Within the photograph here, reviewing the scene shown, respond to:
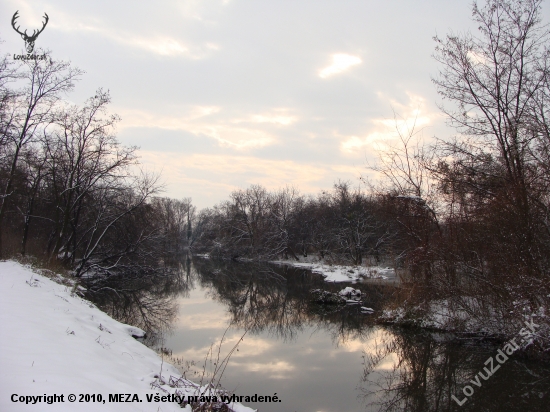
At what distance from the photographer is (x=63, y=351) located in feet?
17.6

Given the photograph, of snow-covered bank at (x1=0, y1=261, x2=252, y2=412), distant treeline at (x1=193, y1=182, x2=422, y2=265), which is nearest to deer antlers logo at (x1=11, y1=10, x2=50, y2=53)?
snow-covered bank at (x1=0, y1=261, x2=252, y2=412)

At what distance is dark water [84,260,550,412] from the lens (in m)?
7.70

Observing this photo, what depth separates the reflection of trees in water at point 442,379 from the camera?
24.1 feet

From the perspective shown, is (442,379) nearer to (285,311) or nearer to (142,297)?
(285,311)

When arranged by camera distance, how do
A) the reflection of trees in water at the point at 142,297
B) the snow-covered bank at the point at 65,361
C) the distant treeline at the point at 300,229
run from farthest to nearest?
1. the distant treeline at the point at 300,229
2. the reflection of trees in water at the point at 142,297
3. the snow-covered bank at the point at 65,361

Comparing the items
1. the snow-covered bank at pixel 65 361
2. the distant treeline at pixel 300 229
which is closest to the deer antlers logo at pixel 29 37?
the snow-covered bank at pixel 65 361

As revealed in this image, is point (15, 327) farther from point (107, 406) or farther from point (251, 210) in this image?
point (251, 210)

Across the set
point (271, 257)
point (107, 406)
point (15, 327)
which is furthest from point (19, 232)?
point (271, 257)

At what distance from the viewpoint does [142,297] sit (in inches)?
796

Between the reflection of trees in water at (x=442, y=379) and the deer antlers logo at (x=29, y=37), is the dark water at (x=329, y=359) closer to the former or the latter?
the reflection of trees in water at (x=442, y=379)

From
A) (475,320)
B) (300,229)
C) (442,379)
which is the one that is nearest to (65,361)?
(442,379)

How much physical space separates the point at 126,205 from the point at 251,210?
36.7 metres

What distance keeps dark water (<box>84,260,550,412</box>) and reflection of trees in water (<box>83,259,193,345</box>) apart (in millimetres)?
102

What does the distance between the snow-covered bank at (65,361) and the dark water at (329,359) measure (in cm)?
168
